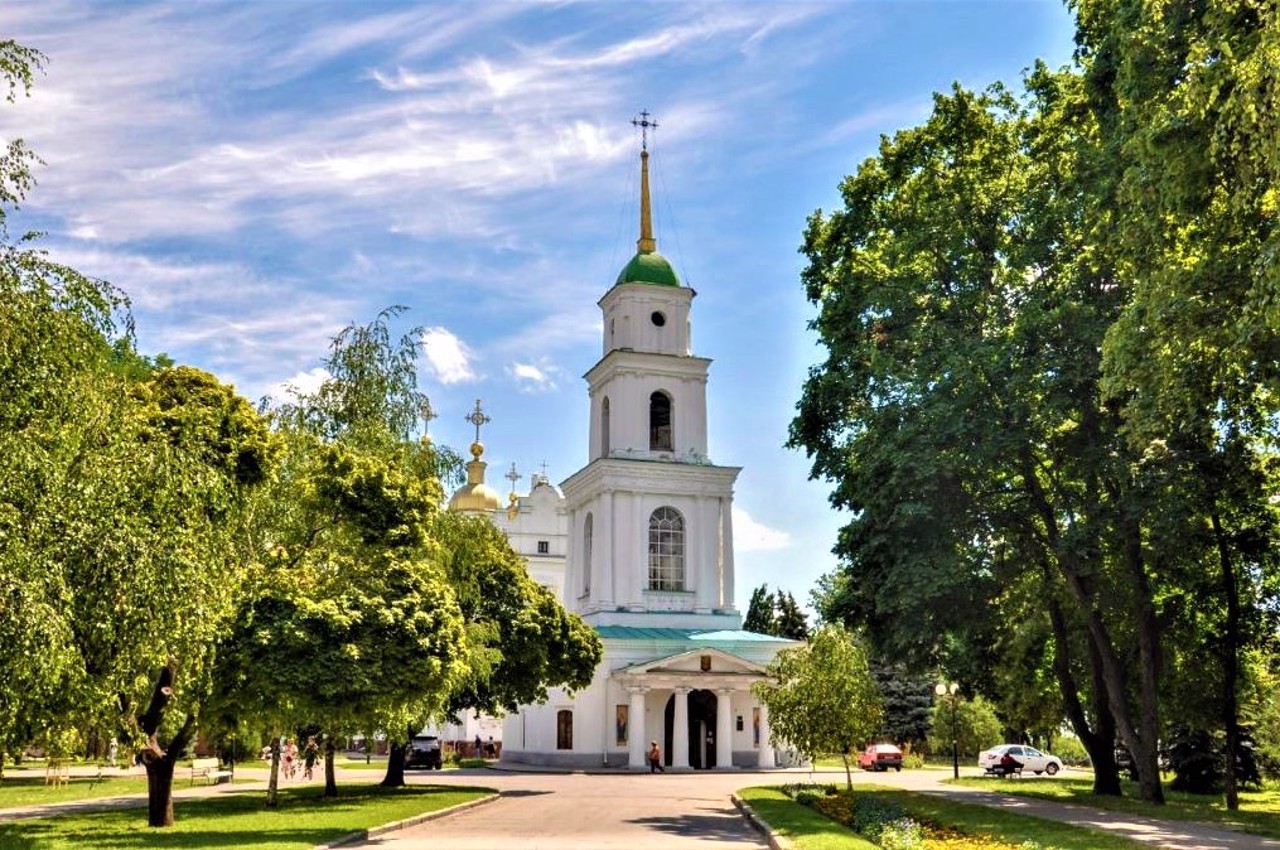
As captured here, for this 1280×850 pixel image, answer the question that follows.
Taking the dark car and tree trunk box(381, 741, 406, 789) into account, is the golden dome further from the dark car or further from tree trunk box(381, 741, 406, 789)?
tree trunk box(381, 741, 406, 789)

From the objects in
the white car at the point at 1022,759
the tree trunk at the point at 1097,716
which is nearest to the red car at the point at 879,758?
the white car at the point at 1022,759

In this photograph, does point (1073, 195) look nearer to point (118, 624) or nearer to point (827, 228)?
point (827, 228)

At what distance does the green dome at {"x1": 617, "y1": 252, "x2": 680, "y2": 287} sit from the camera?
188 feet

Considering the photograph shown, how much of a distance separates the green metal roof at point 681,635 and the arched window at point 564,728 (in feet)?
12.8

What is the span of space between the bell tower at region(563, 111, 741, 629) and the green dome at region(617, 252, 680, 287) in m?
0.06

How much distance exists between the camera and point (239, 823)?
71.8ft

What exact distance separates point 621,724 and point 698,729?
332 centimetres

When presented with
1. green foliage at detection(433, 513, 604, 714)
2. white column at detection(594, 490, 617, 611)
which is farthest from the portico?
green foliage at detection(433, 513, 604, 714)

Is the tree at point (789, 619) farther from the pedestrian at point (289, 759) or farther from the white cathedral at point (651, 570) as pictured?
the pedestrian at point (289, 759)

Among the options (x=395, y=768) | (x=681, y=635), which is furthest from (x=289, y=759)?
(x=681, y=635)

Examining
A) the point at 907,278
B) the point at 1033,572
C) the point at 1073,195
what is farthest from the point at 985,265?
the point at 1033,572

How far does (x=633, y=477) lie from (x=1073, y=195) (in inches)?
1261

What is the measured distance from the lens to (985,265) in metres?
28.7

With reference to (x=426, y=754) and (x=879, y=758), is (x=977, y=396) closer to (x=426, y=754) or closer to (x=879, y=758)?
(x=879, y=758)
